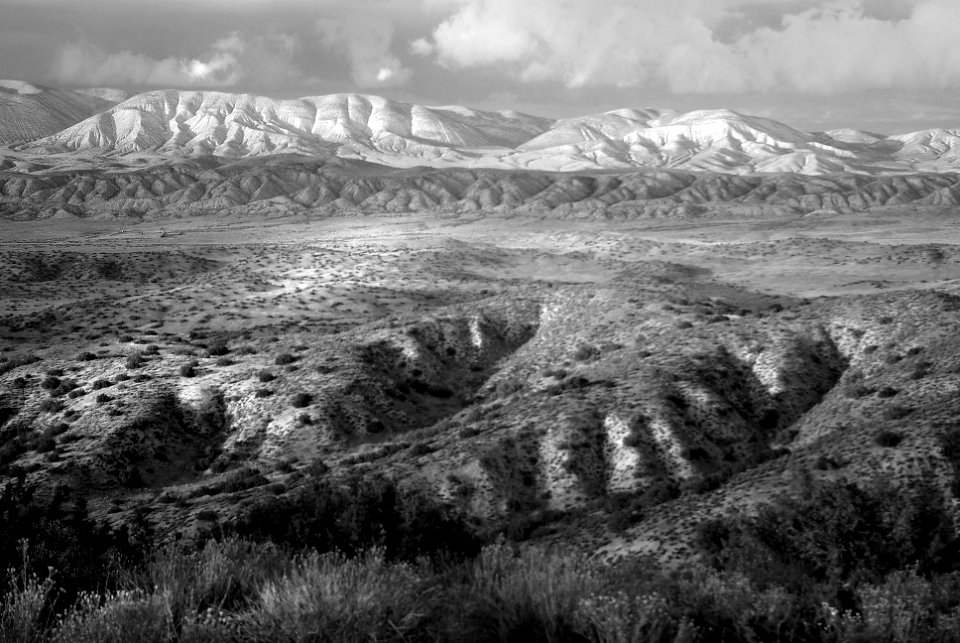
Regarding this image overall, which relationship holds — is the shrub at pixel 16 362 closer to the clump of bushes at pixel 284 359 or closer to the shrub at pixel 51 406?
the shrub at pixel 51 406

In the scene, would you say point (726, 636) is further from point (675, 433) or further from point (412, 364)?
point (412, 364)

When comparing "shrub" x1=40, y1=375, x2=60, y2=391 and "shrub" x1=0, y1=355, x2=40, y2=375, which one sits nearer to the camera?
"shrub" x1=40, y1=375, x2=60, y2=391

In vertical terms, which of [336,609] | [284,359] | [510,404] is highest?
[336,609]

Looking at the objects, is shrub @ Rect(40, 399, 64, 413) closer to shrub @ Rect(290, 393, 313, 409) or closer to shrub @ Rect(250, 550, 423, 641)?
shrub @ Rect(290, 393, 313, 409)

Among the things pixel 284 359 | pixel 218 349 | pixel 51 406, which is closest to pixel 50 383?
pixel 51 406

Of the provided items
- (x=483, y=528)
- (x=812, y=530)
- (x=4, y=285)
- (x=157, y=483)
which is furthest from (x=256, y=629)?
(x=4, y=285)

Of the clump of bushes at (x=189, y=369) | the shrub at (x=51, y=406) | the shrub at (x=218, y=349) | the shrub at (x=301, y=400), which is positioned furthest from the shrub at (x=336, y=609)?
the shrub at (x=218, y=349)

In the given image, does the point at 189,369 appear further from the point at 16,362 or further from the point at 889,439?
the point at 889,439

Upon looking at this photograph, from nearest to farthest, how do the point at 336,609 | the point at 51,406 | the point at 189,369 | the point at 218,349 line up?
the point at 336,609 → the point at 51,406 → the point at 189,369 → the point at 218,349

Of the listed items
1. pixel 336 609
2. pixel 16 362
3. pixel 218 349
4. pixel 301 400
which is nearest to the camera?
pixel 336 609

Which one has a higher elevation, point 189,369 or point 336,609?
point 336,609

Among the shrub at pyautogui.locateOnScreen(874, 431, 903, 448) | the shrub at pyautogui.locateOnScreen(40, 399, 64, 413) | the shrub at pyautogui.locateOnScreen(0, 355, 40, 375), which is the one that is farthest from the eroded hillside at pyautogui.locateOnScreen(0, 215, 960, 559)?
the shrub at pyautogui.locateOnScreen(0, 355, 40, 375)
